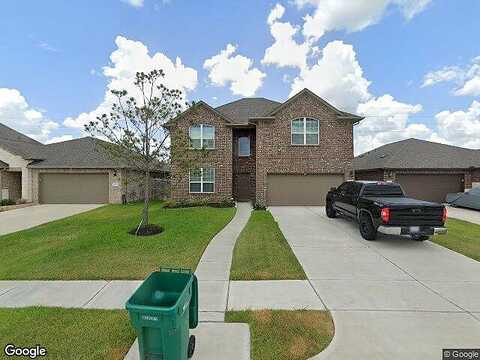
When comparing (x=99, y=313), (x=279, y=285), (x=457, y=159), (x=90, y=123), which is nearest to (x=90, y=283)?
(x=99, y=313)

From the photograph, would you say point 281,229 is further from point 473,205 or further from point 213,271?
point 473,205

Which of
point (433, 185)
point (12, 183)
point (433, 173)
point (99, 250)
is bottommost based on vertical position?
point (99, 250)

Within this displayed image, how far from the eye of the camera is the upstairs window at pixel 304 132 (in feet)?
59.0

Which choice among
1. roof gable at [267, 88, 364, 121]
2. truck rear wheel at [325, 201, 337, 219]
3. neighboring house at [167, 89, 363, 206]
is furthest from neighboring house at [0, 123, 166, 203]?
truck rear wheel at [325, 201, 337, 219]

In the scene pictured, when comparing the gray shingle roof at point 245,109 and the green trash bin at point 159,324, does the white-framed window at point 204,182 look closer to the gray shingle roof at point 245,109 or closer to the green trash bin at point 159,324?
the gray shingle roof at point 245,109

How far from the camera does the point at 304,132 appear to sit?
18.0 metres

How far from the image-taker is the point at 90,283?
5.71 m

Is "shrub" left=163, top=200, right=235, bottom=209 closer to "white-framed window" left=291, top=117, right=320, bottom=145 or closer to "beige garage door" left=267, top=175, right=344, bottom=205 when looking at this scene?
"beige garage door" left=267, top=175, right=344, bottom=205

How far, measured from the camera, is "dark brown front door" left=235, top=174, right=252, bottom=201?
20609 mm

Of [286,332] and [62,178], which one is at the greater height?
[62,178]

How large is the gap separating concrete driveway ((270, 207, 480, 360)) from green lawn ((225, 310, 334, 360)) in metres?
0.17

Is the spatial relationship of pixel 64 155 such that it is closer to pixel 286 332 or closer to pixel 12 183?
pixel 12 183

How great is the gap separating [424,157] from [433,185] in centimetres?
238

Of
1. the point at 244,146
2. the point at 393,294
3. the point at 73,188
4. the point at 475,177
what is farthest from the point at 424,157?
the point at 73,188
